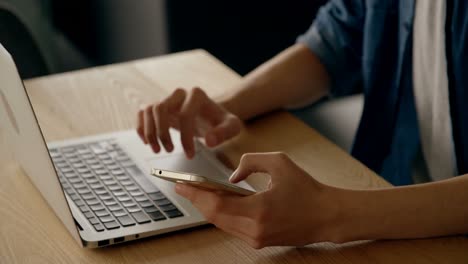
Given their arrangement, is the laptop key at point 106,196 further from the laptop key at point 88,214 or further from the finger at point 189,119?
the finger at point 189,119

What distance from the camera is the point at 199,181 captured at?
876 millimetres

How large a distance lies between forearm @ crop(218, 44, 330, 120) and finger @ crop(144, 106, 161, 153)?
0.55 ft

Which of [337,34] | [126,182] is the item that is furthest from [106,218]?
[337,34]

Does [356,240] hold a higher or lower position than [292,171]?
lower

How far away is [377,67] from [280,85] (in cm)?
18

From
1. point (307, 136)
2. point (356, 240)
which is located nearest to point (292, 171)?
point (356, 240)

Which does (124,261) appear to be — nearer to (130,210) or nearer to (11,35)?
(130,210)

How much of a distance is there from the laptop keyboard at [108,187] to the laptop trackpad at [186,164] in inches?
1.6

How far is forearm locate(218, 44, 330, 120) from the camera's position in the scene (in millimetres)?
1340

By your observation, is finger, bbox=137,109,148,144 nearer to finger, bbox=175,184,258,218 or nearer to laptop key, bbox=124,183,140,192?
laptop key, bbox=124,183,140,192

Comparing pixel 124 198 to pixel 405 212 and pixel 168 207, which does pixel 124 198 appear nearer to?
pixel 168 207

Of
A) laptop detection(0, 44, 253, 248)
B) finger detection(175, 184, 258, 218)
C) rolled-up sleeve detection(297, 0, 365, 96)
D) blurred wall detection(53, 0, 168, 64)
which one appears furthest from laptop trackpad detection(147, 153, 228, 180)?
blurred wall detection(53, 0, 168, 64)

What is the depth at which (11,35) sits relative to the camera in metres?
1.73

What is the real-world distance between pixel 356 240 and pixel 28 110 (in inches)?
16.3
